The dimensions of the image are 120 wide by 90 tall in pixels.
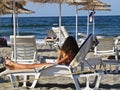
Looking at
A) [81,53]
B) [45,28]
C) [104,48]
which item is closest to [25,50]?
[104,48]

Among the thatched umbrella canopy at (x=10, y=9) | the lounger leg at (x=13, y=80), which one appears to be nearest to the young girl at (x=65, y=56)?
the lounger leg at (x=13, y=80)

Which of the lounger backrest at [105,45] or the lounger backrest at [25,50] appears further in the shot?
the lounger backrest at [105,45]

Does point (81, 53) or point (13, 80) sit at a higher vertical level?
point (81, 53)

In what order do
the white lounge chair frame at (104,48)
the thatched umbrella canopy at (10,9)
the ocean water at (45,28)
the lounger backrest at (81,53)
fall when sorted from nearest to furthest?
the lounger backrest at (81,53), the white lounge chair frame at (104,48), the thatched umbrella canopy at (10,9), the ocean water at (45,28)

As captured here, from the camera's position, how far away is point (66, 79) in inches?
322

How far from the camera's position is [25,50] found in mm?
9273

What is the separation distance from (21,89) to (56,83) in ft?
3.06

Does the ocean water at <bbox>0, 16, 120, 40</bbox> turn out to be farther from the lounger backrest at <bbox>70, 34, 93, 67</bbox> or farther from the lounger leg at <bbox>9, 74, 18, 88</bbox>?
the lounger backrest at <bbox>70, 34, 93, 67</bbox>

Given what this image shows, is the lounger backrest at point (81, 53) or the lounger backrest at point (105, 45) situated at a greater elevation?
the lounger backrest at point (81, 53)

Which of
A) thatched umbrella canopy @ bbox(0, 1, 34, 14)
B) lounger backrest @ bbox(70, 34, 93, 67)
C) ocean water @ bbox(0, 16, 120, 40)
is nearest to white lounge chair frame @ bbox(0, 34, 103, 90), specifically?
lounger backrest @ bbox(70, 34, 93, 67)

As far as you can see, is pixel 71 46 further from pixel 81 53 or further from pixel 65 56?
pixel 81 53

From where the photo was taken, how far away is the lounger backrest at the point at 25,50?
917 centimetres

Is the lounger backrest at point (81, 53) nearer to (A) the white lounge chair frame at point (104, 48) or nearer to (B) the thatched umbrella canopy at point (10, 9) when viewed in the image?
(A) the white lounge chair frame at point (104, 48)

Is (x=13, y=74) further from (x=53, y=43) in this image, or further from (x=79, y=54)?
(x=53, y=43)
